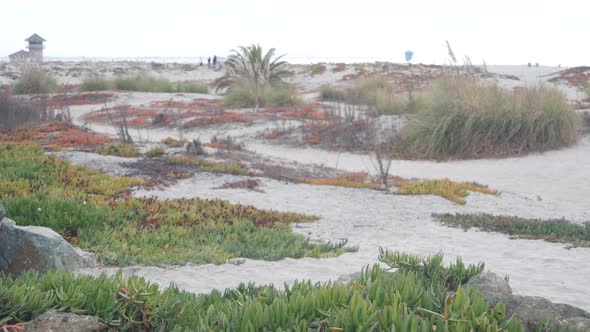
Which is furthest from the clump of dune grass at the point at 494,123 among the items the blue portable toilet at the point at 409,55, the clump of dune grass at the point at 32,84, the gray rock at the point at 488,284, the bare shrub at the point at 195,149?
the blue portable toilet at the point at 409,55

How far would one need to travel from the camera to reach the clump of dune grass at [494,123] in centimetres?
1650

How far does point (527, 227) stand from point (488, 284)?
5.34 metres

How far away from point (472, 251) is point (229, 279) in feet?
10.6

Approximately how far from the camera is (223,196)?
10.8 meters

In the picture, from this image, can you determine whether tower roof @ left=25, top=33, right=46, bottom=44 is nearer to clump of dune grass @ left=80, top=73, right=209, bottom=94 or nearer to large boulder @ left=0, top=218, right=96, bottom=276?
clump of dune grass @ left=80, top=73, right=209, bottom=94

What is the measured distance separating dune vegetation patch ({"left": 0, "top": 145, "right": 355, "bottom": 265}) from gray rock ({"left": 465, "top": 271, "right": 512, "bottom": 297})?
10.2 ft

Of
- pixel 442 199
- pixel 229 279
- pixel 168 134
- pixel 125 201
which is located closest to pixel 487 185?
pixel 442 199

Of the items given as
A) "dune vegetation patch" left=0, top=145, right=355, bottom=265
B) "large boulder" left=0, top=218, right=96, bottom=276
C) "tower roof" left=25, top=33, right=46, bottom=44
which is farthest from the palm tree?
"tower roof" left=25, top=33, right=46, bottom=44

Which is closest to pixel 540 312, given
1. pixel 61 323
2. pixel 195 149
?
pixel 61 323

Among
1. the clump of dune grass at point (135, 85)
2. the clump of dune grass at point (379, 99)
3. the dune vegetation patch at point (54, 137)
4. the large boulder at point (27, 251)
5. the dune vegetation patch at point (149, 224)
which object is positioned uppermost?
the clump of dune grass at point (379, 99)

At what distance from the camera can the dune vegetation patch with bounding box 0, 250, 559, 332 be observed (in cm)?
263

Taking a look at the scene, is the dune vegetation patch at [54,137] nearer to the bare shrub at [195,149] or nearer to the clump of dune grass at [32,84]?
the bare shrub at [195,149]

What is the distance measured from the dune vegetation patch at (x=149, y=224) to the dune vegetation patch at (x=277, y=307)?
289 cm

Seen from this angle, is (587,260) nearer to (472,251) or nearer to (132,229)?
(472,251)
